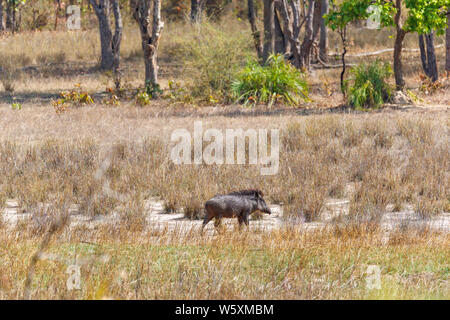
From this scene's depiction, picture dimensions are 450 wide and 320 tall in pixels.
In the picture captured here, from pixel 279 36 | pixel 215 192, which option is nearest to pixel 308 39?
pixel 279 36

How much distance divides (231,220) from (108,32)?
20.3 meters

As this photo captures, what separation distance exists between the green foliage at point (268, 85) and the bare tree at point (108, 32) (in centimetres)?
597

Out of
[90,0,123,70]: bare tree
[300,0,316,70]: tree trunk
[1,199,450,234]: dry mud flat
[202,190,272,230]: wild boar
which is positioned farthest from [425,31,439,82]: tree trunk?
[202,190,272,230]: wild boar

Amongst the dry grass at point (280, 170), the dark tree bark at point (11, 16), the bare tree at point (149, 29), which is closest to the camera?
the dry grass at point (280, 170)

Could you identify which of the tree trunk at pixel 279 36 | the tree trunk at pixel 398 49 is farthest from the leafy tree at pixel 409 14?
the tree trunk at pixel 279 36

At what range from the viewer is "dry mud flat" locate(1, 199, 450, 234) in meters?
7.75

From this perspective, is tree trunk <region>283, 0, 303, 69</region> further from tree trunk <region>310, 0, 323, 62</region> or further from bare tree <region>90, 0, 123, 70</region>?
bare tree <region>90, 0, 123, 70</region>

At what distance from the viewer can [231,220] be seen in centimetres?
843

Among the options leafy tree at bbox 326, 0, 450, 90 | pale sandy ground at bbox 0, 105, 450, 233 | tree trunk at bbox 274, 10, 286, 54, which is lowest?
pale sandy ground at bbox 0, 105, 450, 233

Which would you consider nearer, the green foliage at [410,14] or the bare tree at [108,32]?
the green foliage at [410,14]

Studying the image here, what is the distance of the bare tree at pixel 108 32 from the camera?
23922mm

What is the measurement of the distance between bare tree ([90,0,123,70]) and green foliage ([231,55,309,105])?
5.97 m

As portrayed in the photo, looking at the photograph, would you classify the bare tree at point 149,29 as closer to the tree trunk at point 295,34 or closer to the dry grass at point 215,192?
the dry grass at point 215,192

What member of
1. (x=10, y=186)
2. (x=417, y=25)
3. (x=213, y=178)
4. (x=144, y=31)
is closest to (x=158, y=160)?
(x=213, y=178)
